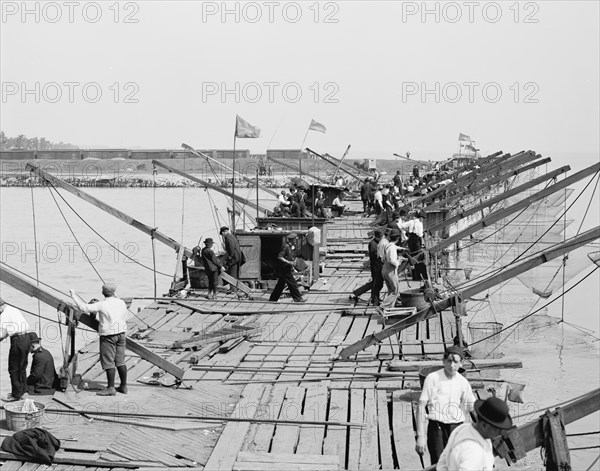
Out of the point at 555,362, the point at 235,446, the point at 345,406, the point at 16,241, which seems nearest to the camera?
the point at 235,446

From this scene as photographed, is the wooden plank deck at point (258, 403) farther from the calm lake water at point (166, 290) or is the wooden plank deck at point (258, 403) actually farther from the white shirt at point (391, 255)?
the calm lake water at point (166, 290)

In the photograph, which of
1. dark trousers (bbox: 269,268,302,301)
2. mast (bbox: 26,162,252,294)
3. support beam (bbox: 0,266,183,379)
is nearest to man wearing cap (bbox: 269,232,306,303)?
dark trousers (bbox: 269,268,302,301)

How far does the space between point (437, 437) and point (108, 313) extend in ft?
17.0

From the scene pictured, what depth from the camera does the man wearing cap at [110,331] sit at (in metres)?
13.0

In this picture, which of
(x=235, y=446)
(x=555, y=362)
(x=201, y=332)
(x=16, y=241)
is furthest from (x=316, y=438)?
(x=16, y=241)

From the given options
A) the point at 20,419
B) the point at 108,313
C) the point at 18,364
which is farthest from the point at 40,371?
the point at 20,419

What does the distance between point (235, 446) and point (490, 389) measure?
3.93 m

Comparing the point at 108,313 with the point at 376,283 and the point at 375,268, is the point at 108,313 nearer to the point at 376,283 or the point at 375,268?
the point at 375,268

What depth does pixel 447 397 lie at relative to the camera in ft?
30.8

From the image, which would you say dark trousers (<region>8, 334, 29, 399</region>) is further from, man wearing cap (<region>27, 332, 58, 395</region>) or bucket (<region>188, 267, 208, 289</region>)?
bucket (<region>188, 267, 208, 289</region>)

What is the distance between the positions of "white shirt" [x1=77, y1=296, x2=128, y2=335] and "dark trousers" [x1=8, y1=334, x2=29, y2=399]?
0.89 m

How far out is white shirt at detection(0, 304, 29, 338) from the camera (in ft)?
42.1

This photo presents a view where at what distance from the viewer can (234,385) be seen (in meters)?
13.9

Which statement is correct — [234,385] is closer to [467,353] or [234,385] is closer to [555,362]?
[467,353]
